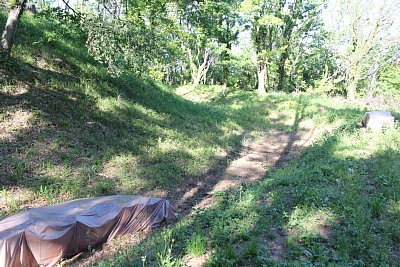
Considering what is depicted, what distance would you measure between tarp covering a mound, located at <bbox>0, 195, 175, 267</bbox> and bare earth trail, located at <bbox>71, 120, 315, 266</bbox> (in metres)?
0.27

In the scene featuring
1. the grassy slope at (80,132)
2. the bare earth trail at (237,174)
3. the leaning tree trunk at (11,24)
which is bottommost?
the bare earth trail at (237,174)

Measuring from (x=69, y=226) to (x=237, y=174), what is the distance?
5.73m

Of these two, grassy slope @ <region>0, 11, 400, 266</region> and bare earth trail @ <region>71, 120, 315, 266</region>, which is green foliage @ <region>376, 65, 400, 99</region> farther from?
bare earth trail @ <region>71, 120, 315, 266</region>

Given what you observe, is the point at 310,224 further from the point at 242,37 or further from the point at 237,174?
the point at 242,37

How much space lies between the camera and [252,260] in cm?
389

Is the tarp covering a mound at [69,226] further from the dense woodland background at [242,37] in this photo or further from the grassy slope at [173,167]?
the dense woodland background at [242,37]

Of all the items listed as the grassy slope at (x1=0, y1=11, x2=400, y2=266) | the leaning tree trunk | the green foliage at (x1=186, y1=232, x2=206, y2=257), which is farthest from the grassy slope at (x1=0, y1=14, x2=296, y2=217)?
the green foliage at (x1=186, y1=232, x2=206, y2=257)

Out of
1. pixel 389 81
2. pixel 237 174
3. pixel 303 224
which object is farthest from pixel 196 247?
pixel 389 81

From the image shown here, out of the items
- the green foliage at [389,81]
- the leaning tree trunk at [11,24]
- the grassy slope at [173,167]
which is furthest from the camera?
the green foliage at [389,81]

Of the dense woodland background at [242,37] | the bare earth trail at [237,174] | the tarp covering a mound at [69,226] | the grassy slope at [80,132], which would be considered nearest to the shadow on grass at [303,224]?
the bare earth trail at [237,174]

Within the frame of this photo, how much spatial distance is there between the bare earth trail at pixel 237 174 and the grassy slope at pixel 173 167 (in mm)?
353

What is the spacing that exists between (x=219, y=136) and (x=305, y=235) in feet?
30.1

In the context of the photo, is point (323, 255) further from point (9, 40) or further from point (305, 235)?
point (9, 40)

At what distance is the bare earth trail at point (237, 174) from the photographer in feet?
16.3
